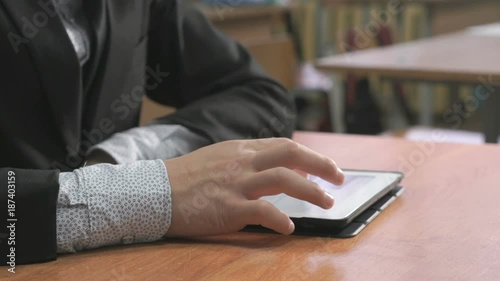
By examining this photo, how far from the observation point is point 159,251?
0.76 metres

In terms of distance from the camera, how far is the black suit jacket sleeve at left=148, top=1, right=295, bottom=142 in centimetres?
122

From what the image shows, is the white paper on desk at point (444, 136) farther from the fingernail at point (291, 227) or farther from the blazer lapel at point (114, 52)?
the fingernail at point (291, 227)

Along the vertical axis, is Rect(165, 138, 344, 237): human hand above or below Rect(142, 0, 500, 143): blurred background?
above

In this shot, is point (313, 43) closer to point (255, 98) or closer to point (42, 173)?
point (255, 98)

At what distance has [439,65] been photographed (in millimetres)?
2365

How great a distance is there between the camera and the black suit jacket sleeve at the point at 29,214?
0.75m

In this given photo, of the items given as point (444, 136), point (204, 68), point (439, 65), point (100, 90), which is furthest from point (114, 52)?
point (444, 136)

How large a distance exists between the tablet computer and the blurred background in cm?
300

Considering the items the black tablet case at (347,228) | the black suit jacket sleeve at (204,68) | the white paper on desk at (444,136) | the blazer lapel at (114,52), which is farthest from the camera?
the white paper on desk at (444,136)

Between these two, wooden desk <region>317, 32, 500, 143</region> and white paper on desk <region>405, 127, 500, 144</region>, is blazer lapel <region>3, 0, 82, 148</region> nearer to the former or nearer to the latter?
wooden desk <region>317, 32, 500, 143</region>

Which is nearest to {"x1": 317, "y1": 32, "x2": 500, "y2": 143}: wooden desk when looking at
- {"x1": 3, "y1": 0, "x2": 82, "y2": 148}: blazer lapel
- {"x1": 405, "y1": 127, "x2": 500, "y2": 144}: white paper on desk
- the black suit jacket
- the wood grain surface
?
the wood grain surface

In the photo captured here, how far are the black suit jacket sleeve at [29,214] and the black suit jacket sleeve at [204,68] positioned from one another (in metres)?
0.45

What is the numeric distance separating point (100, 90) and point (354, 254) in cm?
48

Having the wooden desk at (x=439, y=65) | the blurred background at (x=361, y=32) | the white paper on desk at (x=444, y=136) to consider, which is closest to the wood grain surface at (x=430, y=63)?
the wooden desk at (x=439, y=65)
